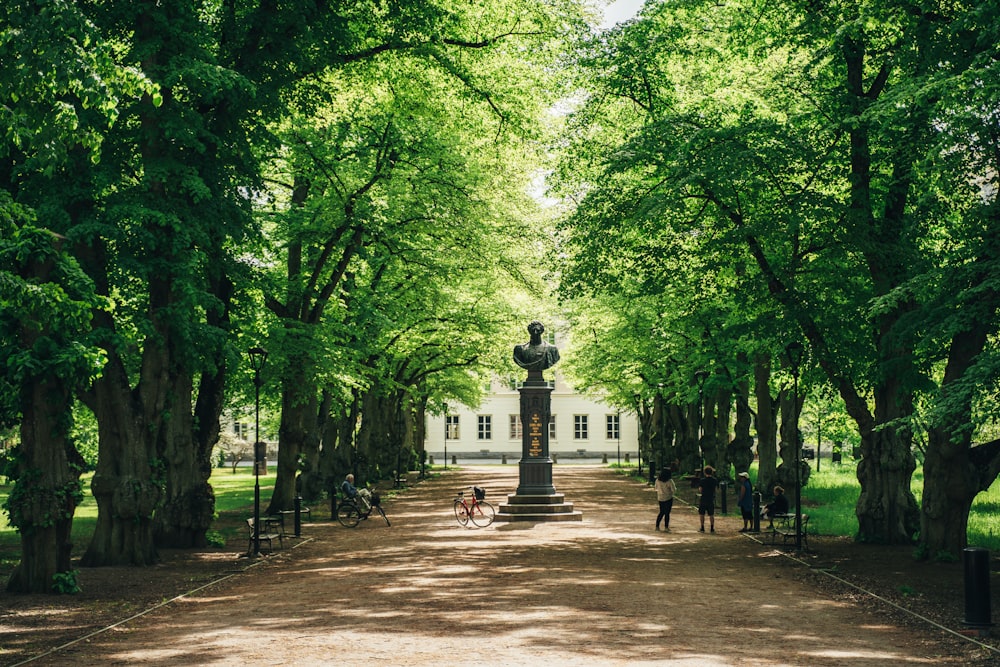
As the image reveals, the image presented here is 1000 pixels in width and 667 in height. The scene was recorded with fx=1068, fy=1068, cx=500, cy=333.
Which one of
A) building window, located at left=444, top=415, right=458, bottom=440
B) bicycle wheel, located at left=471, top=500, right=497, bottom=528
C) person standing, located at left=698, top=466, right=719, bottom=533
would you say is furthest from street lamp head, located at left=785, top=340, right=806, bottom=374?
building window, located at left=444, top=415, right=458, bottom=440

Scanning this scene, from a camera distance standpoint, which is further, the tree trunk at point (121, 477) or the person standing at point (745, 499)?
the person standing at point (745, 499)

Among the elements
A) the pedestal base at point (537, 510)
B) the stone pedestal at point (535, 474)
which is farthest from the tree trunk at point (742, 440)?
the pedestal base at point (537, 510)

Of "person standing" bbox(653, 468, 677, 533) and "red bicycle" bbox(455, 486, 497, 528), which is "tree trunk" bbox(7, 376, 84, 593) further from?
"person standing" bbox(653, 468, 677, 533)

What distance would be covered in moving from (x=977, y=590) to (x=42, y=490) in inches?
470

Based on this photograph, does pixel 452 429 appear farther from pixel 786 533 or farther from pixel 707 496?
pixel 786 533

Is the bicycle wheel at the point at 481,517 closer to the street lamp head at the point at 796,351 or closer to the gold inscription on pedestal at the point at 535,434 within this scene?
the gold inscription on pedestal at the point at 535,434

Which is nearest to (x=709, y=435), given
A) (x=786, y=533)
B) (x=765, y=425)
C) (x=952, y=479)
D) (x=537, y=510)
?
(x=765, y=425)

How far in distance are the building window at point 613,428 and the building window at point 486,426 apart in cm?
997

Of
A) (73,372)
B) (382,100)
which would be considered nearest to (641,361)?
(382,100)

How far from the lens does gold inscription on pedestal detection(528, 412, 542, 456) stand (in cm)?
3009

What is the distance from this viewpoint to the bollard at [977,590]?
37.6 feet

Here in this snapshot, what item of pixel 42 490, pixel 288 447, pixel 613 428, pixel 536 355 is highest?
pixel 536 355

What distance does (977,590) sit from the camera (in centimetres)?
1152

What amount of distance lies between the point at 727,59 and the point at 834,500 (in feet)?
55.6
